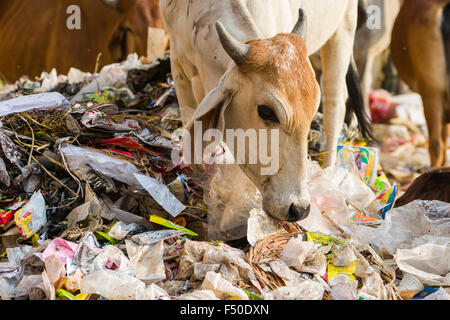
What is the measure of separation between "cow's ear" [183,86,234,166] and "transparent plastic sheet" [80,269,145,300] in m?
0.68

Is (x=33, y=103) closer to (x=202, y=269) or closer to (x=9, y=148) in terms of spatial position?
(x=9, y=148)

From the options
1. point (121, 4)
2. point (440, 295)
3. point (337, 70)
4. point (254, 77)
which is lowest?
point (440, 295)

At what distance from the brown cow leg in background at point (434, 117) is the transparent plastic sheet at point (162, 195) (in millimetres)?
3413

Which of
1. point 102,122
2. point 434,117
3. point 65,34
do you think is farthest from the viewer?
point 65,34

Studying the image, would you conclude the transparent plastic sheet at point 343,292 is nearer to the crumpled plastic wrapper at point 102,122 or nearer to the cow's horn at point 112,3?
the crumpled plastic wrapper at point 102,122

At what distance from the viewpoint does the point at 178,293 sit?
2.14 m

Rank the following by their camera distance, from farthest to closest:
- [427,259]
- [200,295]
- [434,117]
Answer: [434,117], [427,259], [200,295]

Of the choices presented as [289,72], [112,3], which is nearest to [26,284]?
[289,72]

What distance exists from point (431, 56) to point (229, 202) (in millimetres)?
3272

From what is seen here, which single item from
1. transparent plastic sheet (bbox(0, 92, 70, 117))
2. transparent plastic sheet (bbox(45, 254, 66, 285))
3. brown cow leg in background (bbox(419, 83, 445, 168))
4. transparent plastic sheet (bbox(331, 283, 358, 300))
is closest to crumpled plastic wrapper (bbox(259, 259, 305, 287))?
transparent plastic sheet (bbox(331, 283, 358, 300))

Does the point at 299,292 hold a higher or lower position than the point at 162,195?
lower

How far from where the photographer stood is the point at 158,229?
2.68m

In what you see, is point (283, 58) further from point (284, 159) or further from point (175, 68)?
point (175, 68)

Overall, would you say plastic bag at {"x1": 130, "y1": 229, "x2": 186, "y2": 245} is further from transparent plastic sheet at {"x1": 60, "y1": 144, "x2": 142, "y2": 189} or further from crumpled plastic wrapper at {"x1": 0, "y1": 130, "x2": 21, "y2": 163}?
crumpled plastic wrapper at {"x1": 0, "y1": 130, "x2": 21, "y2": 163}
